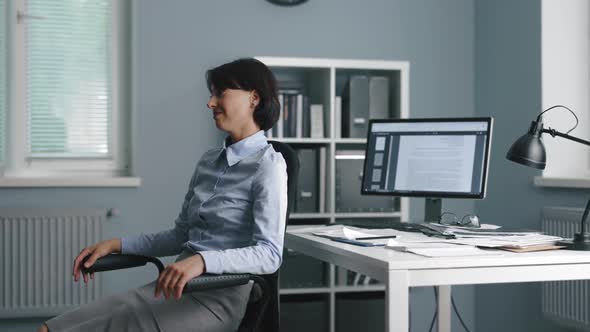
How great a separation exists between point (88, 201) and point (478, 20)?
2.27 meters

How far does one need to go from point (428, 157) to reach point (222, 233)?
0.97m

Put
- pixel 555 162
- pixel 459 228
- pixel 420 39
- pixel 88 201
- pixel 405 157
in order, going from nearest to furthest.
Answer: pixel 459 228, pixel 405 157, pixel 555 162, pixel 88 201, pixel 420 39

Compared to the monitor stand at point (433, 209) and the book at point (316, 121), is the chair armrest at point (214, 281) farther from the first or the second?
the book at point (316, 121)

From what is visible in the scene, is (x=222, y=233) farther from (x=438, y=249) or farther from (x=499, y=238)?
(x=499, y=238)

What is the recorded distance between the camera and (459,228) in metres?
2.44

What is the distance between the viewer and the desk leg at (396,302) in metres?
1.67

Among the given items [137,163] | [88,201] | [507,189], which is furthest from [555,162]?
[88,201]

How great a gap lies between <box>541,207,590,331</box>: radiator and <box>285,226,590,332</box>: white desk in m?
1.13

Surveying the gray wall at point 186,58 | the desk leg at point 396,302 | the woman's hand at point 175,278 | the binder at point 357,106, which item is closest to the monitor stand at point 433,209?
the binder at point 357,106

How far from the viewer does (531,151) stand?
7.28 ft

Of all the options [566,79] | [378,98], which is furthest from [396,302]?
[566,79]

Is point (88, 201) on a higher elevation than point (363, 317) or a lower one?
higher

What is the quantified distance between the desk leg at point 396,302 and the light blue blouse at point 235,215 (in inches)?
11.7

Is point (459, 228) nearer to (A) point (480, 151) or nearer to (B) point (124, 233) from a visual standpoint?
(A) point (480, 151)
